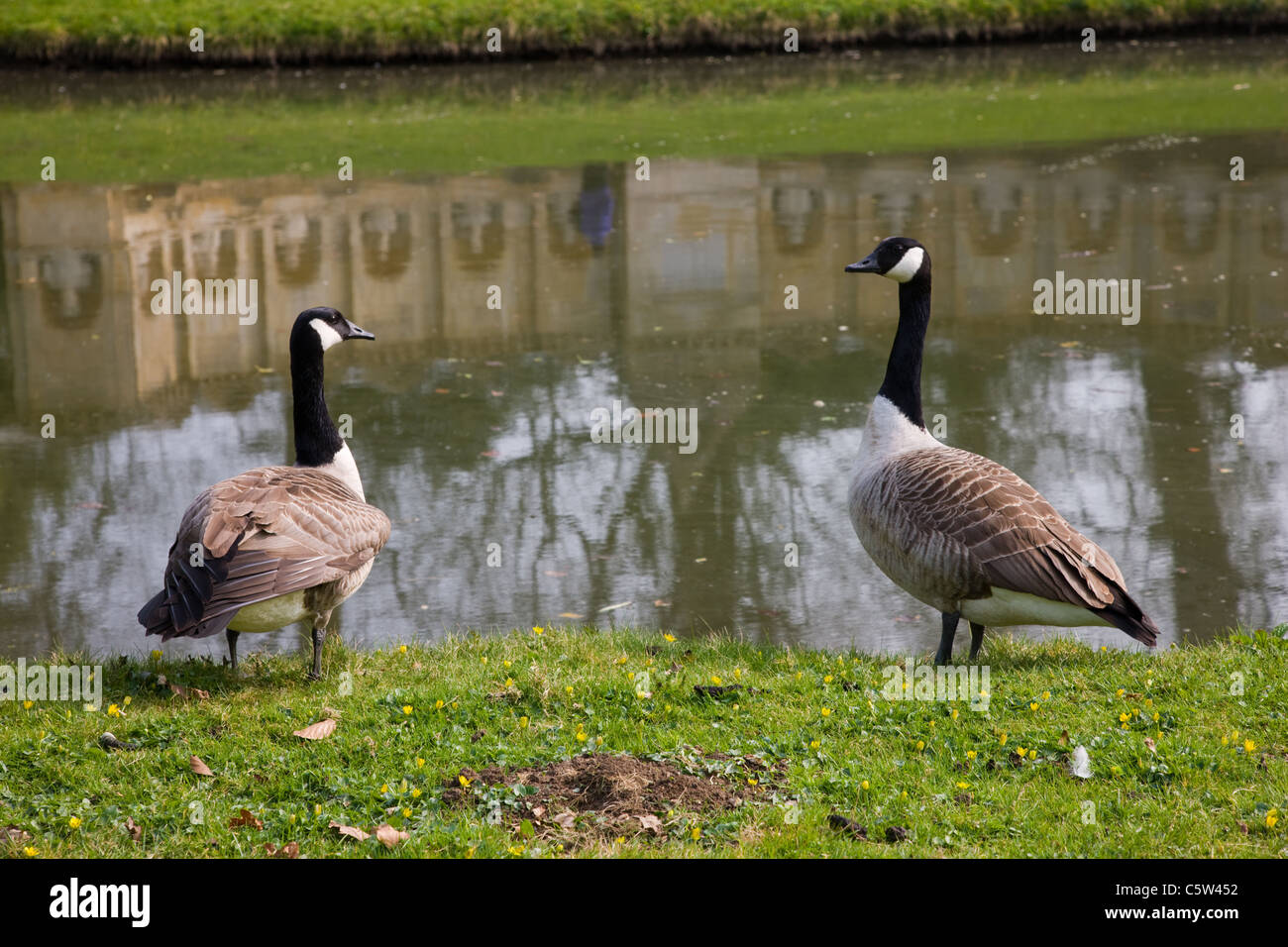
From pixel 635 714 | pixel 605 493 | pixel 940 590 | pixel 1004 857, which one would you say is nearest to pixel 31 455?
pixel 605 493

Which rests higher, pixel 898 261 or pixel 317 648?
pixel 898 261

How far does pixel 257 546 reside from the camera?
254 inches

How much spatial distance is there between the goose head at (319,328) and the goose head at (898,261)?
318 centimetres

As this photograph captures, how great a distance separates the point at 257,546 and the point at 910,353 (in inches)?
159

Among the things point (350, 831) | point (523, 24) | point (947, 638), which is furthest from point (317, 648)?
point (523, 24)

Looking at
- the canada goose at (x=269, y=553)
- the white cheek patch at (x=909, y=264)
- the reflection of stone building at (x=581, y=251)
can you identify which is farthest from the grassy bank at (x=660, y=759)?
the reflection of stone building at (x=581, y=251)

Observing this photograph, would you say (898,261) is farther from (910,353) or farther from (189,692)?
(189,692)

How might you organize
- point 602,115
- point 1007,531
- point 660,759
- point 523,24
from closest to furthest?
point 660,759 < point 1007,531 < point 602,115 < point 523,24

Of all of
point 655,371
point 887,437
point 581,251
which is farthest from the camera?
point 581,251

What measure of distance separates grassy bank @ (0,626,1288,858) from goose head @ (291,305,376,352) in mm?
1936

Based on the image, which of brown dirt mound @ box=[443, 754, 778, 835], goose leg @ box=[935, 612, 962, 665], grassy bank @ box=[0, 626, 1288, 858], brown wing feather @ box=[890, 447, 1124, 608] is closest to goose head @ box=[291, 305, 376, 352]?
grassy bank @ box=[0, 626, 1288, 858]

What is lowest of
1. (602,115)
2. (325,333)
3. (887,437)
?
(887,437)

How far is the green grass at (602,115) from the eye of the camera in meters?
22.1

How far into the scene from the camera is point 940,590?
6.95m
